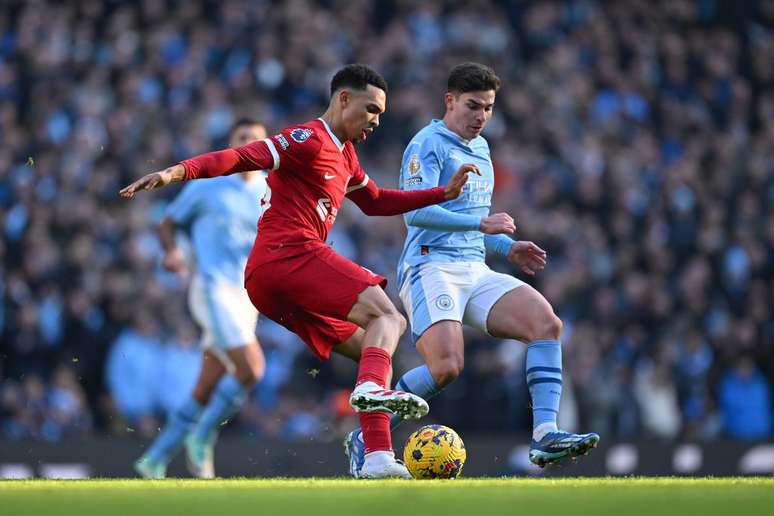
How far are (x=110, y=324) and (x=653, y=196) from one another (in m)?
6.43

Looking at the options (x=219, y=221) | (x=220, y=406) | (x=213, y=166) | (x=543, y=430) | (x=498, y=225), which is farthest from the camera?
(x=219, y=221)

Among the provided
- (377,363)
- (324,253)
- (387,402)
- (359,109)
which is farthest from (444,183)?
(387,402)

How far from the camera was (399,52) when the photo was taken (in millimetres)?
15516

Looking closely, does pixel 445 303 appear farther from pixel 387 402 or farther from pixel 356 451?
pixel 387 402

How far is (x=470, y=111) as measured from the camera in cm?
727

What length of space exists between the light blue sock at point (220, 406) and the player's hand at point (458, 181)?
9.96 ft

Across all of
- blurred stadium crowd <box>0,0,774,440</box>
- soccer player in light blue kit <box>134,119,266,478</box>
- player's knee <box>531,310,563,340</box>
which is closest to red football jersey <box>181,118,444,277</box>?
player's knee <box>531,310,563,340</box>

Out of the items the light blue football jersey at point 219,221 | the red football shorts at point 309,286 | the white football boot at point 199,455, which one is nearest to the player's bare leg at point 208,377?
the white football boot at point 199,455

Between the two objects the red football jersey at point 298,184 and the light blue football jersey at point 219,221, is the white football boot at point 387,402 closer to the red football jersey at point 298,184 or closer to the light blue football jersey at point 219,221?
the red football jersey at point 298,184

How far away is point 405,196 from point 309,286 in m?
0.89

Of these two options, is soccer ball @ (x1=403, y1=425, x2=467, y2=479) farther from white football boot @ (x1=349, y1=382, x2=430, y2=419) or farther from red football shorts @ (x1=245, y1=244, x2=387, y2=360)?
red football shorts @ (x1=245, y1=244, x2=387, y2=360)

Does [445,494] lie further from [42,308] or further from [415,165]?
[42,308]

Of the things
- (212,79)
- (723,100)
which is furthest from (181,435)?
(723,100)

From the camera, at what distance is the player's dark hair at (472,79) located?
285 inches
